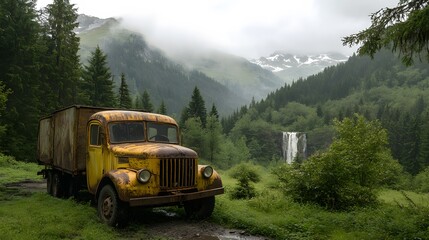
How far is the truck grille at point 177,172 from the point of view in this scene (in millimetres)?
9188

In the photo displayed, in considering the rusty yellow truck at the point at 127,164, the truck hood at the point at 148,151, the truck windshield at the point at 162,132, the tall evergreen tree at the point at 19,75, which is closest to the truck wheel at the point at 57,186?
the rusty yellow truck at the point at 127,164

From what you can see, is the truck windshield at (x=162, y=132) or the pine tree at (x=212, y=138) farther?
the pine tree at (x=212, y=138)

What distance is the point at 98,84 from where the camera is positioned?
136 feet

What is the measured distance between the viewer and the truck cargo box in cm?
1153

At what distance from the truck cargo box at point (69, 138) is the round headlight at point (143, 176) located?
3.68 m

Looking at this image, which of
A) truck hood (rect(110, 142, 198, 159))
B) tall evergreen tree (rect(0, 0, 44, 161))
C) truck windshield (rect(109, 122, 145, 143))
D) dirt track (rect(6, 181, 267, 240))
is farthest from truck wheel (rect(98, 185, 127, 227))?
tall evergreen tree (rect(0, 0, 44, 161))

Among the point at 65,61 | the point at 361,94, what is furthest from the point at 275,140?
the point at 65,61

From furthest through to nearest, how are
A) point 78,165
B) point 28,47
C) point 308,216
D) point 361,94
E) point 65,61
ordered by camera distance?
point 361,94 → point 65,61 → point 28,47 → point 78,165 → point 308,216

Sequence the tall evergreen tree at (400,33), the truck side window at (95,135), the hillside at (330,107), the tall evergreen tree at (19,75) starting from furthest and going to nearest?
the hillside at (330,107) → the tall evergreen tree at (19,75) → the truck side window at (95,135) → the tall evergreen tree at (400,33)

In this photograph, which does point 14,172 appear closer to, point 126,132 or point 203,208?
point 126,132

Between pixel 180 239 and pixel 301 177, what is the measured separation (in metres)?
5.76

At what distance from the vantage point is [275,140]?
122 meters

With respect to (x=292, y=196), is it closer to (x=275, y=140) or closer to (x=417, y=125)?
(x=417, y=125)

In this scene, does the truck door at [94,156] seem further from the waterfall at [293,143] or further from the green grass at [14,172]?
the waterfall at [293,143]
